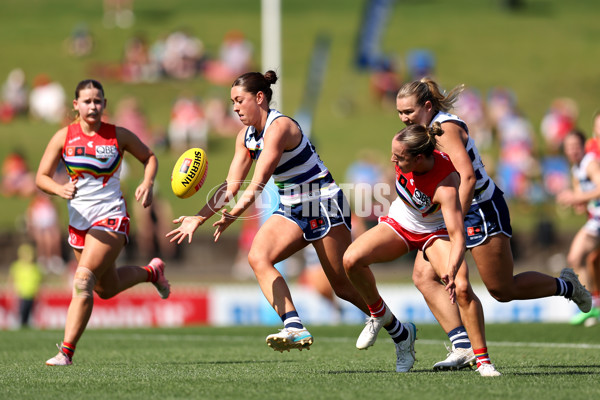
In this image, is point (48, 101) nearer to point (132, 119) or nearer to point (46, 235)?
point (132, 119)

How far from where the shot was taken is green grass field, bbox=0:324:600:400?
590cm

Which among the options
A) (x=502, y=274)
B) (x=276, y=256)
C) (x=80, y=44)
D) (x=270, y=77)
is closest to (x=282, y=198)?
(x=276, y=256)

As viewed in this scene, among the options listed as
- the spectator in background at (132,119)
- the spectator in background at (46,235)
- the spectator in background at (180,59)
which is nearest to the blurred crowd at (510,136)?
the spectator in background at (180,59)

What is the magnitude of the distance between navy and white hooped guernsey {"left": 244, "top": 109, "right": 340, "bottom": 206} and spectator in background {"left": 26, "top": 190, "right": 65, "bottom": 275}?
12942 mm

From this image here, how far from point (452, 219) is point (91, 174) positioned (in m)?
3.26

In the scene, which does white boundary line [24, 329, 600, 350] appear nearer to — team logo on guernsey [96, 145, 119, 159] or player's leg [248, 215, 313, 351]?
player's leg [248, 215, 313, 351]

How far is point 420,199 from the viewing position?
671 cm

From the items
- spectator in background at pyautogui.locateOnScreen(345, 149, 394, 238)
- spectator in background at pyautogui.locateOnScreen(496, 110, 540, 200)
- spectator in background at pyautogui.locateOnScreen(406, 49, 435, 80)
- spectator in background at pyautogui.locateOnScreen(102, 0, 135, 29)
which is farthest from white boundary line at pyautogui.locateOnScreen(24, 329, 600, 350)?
spectator in background at pyautogui.locateOnScreen(102, 0, 135, 29)

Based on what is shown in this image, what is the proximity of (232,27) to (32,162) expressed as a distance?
14.9 metres

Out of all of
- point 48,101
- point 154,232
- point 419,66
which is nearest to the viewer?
point 154,232

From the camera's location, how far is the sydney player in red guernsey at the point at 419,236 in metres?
6.36

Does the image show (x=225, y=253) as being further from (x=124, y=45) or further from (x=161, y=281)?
(x=124, y=45)

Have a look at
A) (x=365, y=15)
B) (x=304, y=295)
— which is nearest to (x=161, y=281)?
(x=304, y=295)

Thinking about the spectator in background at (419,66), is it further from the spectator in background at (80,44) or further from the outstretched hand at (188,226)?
the outstretched hand at (188,226)
